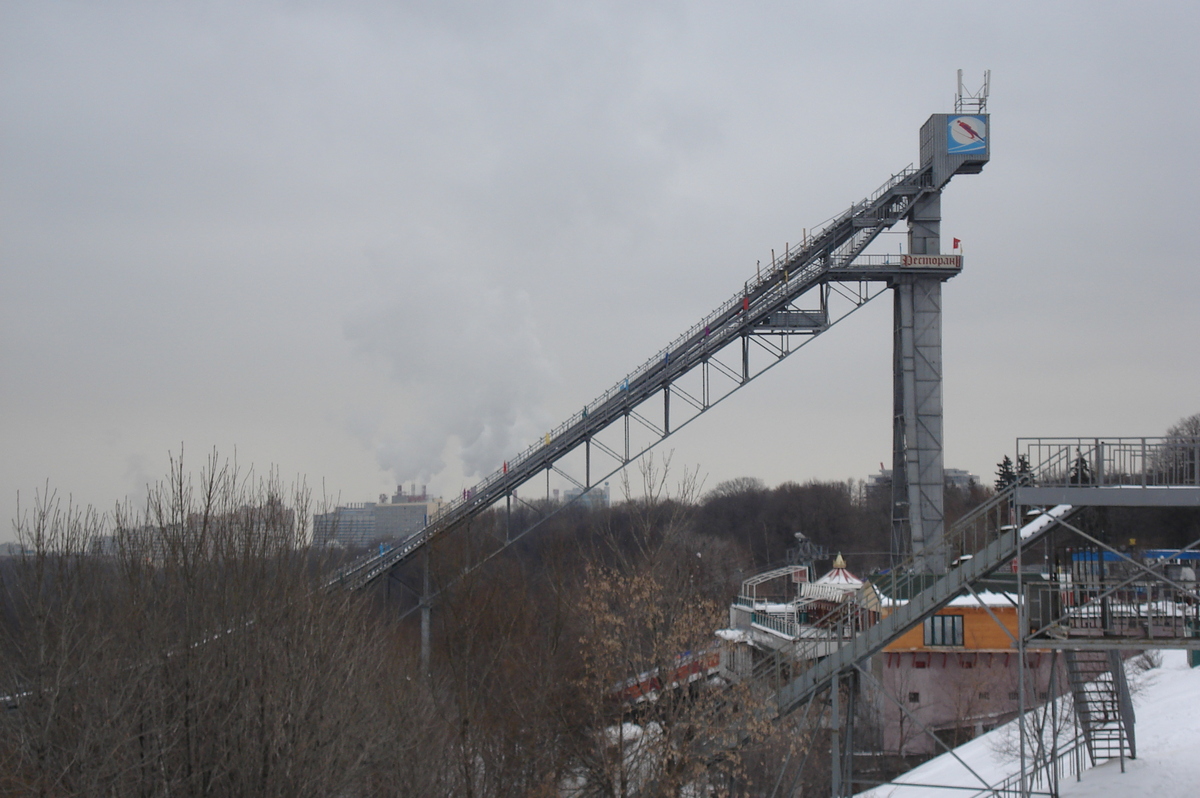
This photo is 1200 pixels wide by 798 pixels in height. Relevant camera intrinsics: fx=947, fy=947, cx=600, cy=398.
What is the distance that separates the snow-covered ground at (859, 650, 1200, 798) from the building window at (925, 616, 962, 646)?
244 inches

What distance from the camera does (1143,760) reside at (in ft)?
67.6

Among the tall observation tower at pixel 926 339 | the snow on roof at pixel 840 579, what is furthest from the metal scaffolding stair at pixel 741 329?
the snow on roof at pixel 840 579

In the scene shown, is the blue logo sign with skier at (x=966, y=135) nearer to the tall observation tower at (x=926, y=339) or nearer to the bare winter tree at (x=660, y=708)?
the tall observation tower at (x=926, y=339)

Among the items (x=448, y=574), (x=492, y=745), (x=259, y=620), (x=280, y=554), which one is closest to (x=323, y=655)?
(x=259, y=620)

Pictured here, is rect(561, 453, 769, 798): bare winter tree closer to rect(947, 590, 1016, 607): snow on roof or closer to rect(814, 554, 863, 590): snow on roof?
rect(947, 590, 1016, 607): snow on roof

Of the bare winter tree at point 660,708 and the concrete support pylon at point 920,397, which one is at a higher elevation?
the concrete support pylon at point 920,397

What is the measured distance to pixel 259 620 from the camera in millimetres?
14789

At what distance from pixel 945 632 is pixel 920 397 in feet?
41.5

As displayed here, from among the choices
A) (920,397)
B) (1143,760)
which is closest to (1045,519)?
(1143,760)

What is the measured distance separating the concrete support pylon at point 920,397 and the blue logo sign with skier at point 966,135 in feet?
5.59

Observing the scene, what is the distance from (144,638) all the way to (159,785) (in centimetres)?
226

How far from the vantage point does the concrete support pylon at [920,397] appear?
3103cm

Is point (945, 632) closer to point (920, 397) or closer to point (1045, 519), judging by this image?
point (920, 397)

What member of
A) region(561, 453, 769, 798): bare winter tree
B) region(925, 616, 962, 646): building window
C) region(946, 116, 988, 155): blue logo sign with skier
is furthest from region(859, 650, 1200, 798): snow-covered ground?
region(946, 116, 988, 155): blue logo sign with skier
